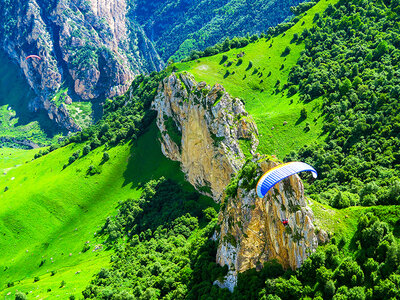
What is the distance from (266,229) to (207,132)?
56359 millimetres

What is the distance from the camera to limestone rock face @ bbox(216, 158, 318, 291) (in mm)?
56531

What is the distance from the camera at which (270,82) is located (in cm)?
15838

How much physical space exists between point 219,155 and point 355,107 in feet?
171

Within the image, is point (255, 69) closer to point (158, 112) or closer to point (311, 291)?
point (158, 112)

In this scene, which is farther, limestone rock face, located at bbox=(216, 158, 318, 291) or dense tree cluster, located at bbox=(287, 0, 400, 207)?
dense tree cluster, located at bbox=(287, 0, 400, 207)

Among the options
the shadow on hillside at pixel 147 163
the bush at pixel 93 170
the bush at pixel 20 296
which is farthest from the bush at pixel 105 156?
the bush at pixel 20 296

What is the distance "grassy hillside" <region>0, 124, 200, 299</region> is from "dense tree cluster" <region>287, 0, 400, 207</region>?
177 feet

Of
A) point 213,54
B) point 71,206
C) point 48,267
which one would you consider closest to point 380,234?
point 48,267

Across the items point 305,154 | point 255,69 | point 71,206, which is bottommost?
point 305,154

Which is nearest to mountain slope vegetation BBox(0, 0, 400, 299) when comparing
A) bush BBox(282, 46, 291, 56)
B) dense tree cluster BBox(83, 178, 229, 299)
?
dense tree cluster BBox(83, 178, 229, 299)

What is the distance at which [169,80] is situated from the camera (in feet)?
451

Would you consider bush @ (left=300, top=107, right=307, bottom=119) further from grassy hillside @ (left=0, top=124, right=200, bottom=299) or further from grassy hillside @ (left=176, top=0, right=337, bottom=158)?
grassy hillside @ (left=0, top=124, right=200, bottom=299)

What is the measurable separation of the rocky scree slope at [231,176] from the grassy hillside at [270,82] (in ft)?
39.2

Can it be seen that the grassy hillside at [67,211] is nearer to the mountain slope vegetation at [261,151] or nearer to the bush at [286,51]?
the mountain slope vegetation at [261,151]
